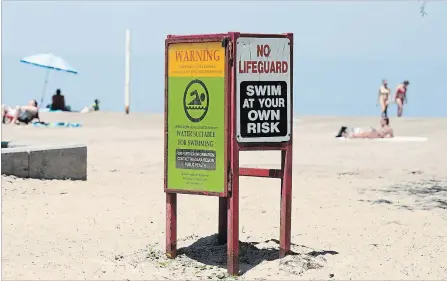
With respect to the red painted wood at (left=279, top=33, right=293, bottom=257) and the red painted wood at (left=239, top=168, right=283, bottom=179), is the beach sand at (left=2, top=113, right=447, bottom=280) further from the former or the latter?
the red painted wood at (left=239, top=168, right=283, bottom=179)

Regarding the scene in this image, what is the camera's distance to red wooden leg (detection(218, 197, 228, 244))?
300 inches

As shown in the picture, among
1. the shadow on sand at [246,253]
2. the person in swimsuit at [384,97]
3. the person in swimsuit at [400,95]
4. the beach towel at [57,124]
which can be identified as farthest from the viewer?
the person in swimsuit at [400,95]

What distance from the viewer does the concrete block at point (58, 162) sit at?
1183 cm

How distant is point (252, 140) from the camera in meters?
6.87

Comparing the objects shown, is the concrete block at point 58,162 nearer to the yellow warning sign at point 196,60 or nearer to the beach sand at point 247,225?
the beach sand at point 247,225

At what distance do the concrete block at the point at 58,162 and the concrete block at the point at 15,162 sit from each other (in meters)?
0.07

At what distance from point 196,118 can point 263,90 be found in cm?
58

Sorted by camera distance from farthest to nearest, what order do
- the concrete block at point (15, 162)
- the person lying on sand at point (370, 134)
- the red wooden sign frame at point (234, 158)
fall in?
1. the person lying on sand at point (370, 134)
2. the concrete block at point (15, 162)
3. the red wooden sign frame at point (234, 158)

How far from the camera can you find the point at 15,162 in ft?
38.1

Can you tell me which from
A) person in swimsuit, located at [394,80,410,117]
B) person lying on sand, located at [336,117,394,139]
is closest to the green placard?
person lying on sand, located at [336,117,394,139]

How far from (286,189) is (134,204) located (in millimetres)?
3709

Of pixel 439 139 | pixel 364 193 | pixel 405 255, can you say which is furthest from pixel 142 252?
Result: pixel 439 139

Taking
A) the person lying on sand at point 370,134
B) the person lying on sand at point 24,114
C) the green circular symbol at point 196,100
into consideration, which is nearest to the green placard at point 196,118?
the green circular symbol at point 196,100

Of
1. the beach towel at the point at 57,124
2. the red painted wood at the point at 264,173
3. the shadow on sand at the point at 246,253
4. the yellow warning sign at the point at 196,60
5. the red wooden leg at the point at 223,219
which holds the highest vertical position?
the yellow warning sign at the point at 196,60
